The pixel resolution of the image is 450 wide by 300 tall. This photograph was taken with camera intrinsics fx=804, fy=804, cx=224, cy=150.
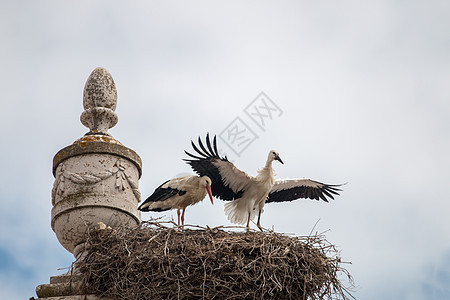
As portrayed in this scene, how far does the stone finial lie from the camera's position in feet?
28.8

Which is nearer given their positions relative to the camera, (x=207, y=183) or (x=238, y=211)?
(x=207, y=183)

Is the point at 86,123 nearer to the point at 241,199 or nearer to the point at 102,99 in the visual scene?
the point at 102,99

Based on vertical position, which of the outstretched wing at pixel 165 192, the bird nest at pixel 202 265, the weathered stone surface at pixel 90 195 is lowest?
the bird nest at pixel 202 265

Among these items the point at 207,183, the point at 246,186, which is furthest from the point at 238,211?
the point at 207,183

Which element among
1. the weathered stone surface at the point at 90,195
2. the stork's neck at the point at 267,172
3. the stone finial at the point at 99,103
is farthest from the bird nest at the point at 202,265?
the stork's neck at the point at 267,172

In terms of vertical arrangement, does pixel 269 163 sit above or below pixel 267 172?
above

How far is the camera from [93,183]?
26.9 ft

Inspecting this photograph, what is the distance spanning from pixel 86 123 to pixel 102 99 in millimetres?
316

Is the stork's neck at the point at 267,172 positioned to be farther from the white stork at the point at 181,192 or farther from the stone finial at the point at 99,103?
the stone finial at the point at 99,103

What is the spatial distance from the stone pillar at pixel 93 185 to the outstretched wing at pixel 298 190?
3.22 metres

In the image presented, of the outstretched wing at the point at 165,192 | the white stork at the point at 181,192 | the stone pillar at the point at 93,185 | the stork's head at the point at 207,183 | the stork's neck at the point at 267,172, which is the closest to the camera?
the stone pillar at the point at 93,185

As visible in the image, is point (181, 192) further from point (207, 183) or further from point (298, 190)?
point (298, 190)

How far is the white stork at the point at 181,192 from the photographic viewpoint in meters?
9.78

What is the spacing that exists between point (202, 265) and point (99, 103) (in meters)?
2.45
